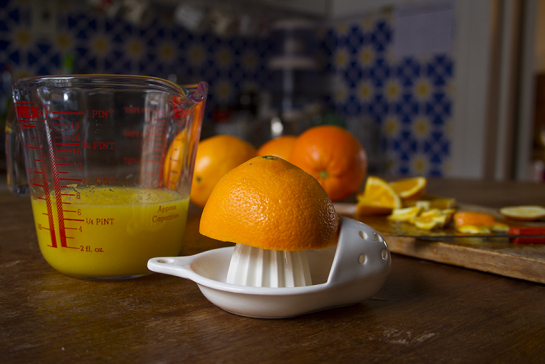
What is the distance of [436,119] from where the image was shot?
100 inches

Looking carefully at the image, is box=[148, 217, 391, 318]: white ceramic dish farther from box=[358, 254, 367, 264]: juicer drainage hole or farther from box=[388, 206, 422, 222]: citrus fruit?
box=[388, 206, 422, 222]: citrus fruit

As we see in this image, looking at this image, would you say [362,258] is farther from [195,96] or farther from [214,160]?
[214,160]

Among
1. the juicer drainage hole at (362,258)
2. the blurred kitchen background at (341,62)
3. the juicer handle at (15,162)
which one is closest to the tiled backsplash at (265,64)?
the blurred kitchen background at (341,62)

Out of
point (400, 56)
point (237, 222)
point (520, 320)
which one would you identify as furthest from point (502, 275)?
point (400, 56)

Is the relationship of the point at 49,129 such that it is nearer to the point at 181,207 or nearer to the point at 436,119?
the point at 181,207

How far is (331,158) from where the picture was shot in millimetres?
804

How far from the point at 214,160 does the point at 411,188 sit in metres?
0.37

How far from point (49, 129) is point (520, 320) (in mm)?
496

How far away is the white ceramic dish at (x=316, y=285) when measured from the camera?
38 cm

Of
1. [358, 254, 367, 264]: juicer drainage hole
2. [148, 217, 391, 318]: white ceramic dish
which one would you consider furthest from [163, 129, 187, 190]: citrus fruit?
[358, 254, 367, 264]: juicer drainage hole

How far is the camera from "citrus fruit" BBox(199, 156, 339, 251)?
39 centimetres

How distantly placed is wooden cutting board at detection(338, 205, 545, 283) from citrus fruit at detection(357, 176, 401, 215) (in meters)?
0.10

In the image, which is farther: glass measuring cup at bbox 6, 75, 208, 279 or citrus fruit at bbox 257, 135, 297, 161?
citrus fruit at bbox 257, 135, 297, 161

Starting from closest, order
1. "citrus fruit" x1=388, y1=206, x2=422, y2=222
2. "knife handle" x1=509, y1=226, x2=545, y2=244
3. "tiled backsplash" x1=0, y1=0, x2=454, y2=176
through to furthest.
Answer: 1. "knife handle" x1=509, y1=226, x2=545, y2=244
2. "citrus fruit" x1=388, y1=206, x2=422, y2=222
3. "tiled backsplash" x1=0, y1=0, x2=454, y2=176
